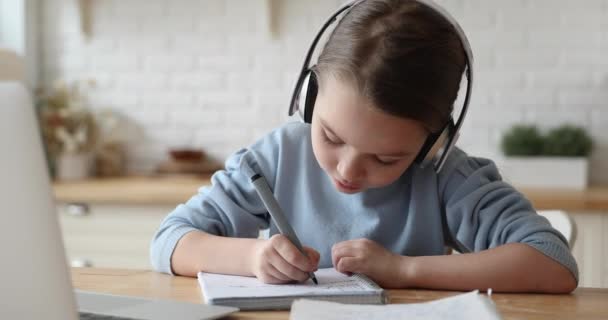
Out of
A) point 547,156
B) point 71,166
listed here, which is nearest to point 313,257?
point 547,156

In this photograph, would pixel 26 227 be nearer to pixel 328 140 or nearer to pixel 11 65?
pixel 328 140

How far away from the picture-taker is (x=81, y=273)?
138 centimetres

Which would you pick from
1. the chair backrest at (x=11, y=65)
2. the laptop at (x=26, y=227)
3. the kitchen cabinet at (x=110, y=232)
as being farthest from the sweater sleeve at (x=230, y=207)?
the chair backrest at (x=11, y=65)

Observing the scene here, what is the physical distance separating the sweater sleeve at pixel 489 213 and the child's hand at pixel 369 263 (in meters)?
0.23

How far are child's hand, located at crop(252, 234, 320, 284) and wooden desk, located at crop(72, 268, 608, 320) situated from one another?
10 centimetres

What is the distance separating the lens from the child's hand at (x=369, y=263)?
1.27m

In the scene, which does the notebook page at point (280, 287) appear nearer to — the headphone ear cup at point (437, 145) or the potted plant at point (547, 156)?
the headphone ear cup at point (437, 145)

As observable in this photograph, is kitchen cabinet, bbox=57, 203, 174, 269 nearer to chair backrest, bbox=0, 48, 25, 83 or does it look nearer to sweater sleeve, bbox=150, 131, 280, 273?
chair backrest, bbox=0, 48, 25, 83

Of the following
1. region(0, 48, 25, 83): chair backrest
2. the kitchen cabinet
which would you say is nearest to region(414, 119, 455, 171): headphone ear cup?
the kitchen cabinet

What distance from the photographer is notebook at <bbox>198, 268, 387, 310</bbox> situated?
1.08m

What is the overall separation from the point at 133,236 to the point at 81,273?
5.70ft

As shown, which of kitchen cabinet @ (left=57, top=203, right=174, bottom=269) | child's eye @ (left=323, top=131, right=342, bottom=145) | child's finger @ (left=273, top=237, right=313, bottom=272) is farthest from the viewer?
kitchen cabinet @ (left=57, top=203, right=174, bottom=269)

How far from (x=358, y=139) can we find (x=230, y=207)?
0.37 meters

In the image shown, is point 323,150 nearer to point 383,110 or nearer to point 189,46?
point 383,110
